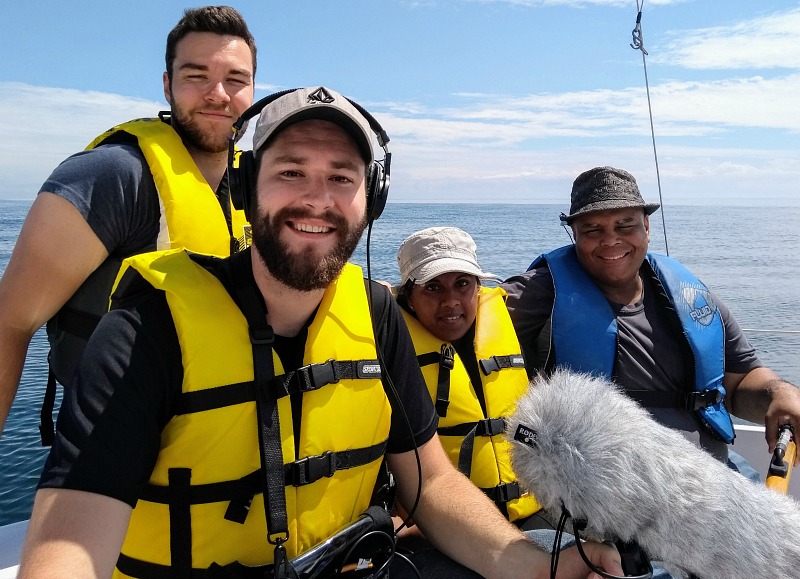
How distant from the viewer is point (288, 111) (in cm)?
162

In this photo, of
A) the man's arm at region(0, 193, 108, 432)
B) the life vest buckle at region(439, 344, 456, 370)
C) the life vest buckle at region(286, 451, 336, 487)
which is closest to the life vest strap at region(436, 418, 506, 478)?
the life vest buckle at region(439, 344, 456, 370)

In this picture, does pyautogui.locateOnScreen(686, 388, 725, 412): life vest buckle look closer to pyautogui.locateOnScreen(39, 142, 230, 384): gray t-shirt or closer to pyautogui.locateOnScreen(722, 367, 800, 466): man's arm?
pyautogui.locateOnScreen(722, 367, 800, 466): man's arm

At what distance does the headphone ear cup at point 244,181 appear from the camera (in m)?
1.73

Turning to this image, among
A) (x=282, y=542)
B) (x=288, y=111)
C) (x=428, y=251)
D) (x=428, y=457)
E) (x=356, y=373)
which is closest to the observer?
(x=282, y=542)

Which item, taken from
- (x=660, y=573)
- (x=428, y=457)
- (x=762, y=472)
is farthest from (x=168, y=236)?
(x=762, y=472)

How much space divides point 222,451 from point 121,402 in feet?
0.87

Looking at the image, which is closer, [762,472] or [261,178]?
[261,178]

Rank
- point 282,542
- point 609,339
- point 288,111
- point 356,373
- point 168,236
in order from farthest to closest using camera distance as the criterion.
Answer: point 609,339 < point 168,236 < point 356,373 < point 288,111 < point 282,542

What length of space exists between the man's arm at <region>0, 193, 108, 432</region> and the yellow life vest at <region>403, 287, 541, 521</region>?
129 centimetres

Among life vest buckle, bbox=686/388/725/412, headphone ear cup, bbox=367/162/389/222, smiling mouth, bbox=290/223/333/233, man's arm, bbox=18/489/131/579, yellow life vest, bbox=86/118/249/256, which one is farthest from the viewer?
life vest buckle, bbox=686/388/725/412

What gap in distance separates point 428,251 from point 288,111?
116cm

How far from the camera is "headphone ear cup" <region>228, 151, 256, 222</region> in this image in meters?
1.73

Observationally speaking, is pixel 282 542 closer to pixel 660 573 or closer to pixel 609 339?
pixel 660 573

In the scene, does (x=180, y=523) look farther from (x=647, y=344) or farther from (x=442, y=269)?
(x=647, y=344)
